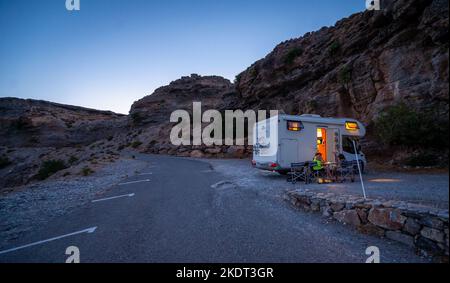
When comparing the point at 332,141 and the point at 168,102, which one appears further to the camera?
the point at 168,102

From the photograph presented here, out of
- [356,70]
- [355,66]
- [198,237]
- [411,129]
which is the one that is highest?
[355,66]

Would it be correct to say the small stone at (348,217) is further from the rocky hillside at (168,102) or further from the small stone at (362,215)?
the rocky hillside at (168,102)

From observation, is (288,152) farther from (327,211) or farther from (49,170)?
(49,170)

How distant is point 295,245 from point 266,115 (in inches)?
1123

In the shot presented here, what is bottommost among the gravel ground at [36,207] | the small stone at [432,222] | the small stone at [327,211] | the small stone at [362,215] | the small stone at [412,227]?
the gravel ground at [36,207]

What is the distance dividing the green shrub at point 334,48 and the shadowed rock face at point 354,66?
0.10 meters

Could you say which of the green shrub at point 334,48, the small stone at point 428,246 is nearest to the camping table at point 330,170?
the small stone at point 428,246

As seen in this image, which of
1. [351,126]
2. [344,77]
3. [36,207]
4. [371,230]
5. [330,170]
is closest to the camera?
[371,230]

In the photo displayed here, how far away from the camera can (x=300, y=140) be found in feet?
34.5

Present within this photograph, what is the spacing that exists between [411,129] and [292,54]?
2484 cm

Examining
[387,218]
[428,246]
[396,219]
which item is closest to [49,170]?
[387,218]

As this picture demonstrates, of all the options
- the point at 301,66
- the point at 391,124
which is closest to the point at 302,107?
the point at 301,66

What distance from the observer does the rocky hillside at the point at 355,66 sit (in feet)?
36.7
